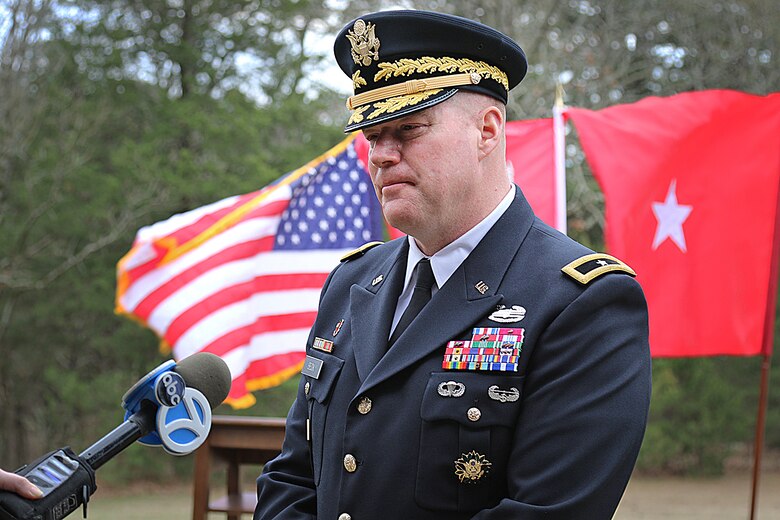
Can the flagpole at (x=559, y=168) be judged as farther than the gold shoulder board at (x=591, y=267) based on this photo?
Yes

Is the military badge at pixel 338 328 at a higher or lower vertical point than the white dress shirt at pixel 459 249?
lower

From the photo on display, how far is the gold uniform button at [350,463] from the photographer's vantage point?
200 centimetres

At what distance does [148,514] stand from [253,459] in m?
6.28

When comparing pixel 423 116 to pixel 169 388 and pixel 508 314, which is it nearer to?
pixel 508 314

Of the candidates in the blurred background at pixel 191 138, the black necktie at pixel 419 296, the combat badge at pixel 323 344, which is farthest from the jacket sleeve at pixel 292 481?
the blurred background at pixel 191 138

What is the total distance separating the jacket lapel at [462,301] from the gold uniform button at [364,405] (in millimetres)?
21

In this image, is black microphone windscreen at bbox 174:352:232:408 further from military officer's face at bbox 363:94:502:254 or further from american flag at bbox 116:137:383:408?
american flag at bbox 116:137:383:408

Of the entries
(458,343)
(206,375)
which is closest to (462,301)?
(458,343)

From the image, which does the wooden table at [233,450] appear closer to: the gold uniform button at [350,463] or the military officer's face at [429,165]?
the gold uniform button at [350,463]

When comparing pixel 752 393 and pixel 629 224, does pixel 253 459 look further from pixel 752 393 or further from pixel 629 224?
pixel 752 393

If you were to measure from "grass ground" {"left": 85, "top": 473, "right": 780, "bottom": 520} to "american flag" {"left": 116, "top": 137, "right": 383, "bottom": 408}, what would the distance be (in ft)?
17.9

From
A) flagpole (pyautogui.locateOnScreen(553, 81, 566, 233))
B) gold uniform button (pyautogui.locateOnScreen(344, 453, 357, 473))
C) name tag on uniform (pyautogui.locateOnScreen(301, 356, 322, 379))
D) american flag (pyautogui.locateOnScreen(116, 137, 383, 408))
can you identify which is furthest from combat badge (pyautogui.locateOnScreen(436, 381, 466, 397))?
american flag (pyautogui.locateOnScreen(116, 137, 383, 408))

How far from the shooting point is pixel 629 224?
17.9 feet

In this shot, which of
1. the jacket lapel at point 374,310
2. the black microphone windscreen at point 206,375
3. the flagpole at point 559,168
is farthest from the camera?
the flagpole at point 559,168
